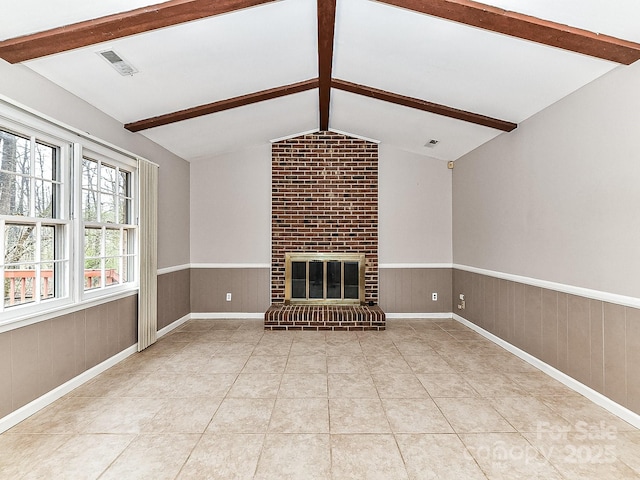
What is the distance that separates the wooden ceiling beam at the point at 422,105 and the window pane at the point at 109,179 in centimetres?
245

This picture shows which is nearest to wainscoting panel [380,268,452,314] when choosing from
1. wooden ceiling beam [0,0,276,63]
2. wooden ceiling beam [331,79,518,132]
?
wooden ceiling beam [331,79,518,132]

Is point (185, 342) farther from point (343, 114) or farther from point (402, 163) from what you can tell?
point (402, 163)

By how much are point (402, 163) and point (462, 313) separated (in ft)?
8.01

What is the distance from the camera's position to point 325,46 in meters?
2.97

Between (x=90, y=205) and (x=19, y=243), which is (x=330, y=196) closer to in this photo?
(x=90, y=205)

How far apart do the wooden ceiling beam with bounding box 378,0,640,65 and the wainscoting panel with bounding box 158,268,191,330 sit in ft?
13.2

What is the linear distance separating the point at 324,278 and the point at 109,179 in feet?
10.3

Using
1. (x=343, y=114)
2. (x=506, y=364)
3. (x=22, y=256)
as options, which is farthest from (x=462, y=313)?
(x=22, y=256)

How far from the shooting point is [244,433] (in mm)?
2244

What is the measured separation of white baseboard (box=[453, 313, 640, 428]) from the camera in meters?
2.40

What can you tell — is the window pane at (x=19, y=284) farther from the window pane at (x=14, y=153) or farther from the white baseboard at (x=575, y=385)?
the white baseboard at (x=575, y=385)

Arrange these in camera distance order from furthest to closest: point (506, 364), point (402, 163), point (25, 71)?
point (402, 163) → point (506, 364) → point (25, 71)

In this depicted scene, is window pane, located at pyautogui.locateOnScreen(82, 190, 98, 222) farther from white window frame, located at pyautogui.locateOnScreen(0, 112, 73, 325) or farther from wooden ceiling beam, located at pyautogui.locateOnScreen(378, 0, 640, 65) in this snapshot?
wooden ceiling beam, located at pyautogui.locateOnScreen(378, 0, 640, 65)

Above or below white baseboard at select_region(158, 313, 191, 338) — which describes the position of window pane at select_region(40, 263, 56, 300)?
above
